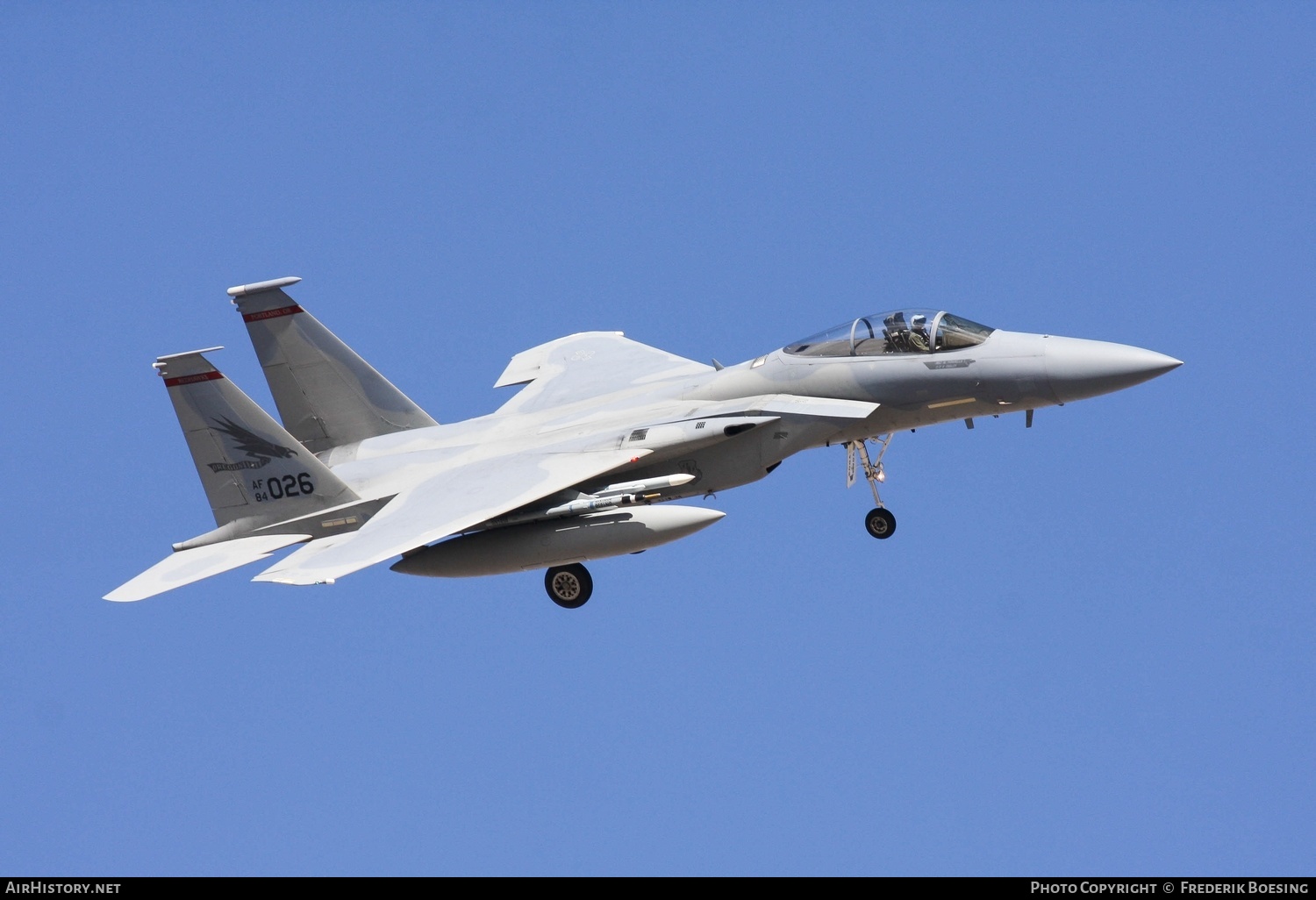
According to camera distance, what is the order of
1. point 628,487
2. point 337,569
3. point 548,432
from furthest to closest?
point 548,432 → point 628,487 → point 337,569

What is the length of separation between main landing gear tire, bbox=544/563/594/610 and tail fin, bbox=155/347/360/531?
282 centimetres

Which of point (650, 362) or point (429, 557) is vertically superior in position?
point (650, 362)

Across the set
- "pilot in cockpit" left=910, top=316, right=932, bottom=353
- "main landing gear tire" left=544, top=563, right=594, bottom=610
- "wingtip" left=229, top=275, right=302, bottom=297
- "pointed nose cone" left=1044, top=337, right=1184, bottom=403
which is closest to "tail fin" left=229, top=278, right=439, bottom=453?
"wingtip" left=229, top=275, right=302, bottom=297

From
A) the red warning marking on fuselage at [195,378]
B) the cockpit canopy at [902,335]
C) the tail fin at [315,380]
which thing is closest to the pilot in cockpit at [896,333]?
the cockpit canopy at [902,335]

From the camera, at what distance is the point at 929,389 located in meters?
21.8

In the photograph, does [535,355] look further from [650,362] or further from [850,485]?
[850,485]

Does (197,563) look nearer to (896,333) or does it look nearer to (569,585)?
(569,585)

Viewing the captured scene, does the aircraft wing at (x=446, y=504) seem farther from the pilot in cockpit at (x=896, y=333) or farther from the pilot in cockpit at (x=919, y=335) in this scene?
the pilot in cockpit at (x=919, y=335)

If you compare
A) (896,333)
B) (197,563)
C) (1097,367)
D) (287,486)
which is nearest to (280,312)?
(287,486)

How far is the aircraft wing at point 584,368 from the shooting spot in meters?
25.0

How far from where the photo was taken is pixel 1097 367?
69.7 feet

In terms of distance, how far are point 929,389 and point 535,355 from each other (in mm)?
8265

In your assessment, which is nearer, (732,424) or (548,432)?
(732,424)
